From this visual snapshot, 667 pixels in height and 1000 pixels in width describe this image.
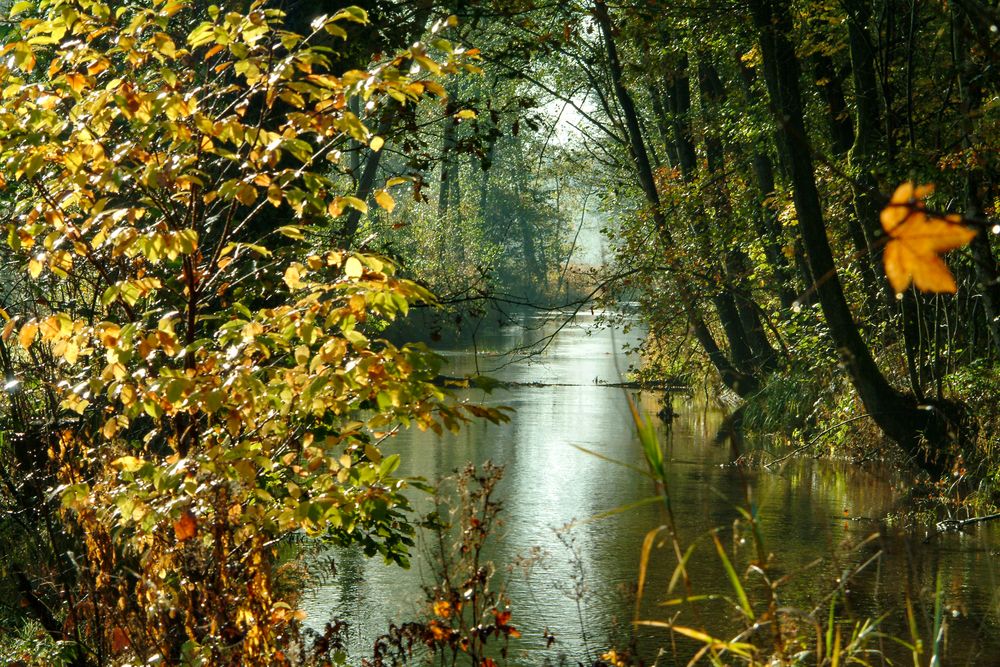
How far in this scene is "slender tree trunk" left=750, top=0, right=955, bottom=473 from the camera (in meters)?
7.51

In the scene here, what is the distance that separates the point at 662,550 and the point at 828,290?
215 centimetres

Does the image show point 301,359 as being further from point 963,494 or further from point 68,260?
point 963,494

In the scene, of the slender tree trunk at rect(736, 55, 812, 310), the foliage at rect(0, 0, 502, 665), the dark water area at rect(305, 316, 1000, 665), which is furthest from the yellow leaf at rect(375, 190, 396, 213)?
the slender tree trunk at rect(736, 55, 812, 310)

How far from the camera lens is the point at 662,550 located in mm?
7297

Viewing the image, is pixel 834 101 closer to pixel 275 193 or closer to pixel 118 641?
pixel 275 193

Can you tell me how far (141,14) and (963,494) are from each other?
656 centimetres

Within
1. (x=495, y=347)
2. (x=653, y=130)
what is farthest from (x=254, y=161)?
(x=495, y=347)

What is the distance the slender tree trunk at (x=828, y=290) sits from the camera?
751 cm

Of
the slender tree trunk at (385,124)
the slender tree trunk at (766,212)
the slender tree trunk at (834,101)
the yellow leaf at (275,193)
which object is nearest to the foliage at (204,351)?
the yellow leaf at (275,193)

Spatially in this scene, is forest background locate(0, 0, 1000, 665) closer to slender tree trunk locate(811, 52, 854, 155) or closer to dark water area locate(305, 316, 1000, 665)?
slender tree trunk locate(811, 52, 854, 155)

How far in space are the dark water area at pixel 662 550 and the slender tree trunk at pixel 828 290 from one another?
0.59 meters

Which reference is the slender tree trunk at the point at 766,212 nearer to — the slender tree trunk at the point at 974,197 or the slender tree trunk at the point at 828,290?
the slender tree trunk at the point at 828,290

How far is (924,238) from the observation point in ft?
3.75

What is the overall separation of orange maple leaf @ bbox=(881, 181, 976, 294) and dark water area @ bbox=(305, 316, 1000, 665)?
122cm
